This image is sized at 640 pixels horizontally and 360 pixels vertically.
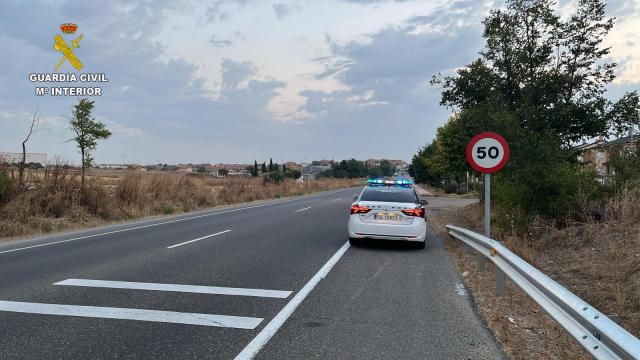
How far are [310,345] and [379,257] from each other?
5.52 metres

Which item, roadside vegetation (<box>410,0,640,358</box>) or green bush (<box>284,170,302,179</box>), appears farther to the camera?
green bush (<box>284,170,302,179</box>)

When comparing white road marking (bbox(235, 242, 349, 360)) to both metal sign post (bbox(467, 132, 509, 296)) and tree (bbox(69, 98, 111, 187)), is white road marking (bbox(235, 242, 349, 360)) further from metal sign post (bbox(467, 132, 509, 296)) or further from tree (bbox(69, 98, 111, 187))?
tree (bbox(69, 98, 111, 187))

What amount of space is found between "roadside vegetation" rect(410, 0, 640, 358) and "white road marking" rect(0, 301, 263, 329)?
A: 2.90 m

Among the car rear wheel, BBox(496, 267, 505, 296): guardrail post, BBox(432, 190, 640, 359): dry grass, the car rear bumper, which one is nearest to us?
BBox(432, 190, 640, 359): dry grass

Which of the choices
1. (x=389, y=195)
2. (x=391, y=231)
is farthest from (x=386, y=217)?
(x=389, y=195)

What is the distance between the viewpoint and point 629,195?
1098 centimetres

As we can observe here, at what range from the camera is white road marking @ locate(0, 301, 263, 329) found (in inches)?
219

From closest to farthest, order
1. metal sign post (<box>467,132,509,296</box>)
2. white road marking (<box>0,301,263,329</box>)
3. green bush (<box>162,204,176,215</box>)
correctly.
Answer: white road marking (<box>0,301,263,329</box>), metal sign post (<box>467,132,509,296</box>), green bush (<box>162,204,176,215</box>)

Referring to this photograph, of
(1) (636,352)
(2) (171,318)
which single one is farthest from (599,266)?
(2) (171,318)

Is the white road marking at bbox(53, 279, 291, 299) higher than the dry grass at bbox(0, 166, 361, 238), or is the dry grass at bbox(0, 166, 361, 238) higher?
the dry grass at bbox(0, 166, 361, 238)

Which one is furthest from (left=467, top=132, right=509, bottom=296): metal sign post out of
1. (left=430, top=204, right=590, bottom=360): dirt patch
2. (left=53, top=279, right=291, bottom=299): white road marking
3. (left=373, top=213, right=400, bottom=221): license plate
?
(left=53, top=279, right=291, bottom=299): white road marking

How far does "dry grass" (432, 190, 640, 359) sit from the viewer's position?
5.32 metres

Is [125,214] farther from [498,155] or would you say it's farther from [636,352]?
[636,352]

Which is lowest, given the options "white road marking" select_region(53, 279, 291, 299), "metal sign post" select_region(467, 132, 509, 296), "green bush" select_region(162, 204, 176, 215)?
"green bush" select_region(162, 204, 176, 215)
